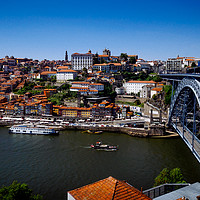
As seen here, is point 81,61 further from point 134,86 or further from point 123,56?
point 134,86

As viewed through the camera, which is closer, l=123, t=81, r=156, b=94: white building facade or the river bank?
the river bank

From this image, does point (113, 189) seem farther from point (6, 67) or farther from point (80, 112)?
point (6, 67)

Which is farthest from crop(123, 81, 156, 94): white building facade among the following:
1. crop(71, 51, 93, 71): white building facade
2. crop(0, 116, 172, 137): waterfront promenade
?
crop(71, 51, 93, 71): white building facade

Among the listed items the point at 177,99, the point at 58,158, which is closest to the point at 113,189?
the point at 58,158

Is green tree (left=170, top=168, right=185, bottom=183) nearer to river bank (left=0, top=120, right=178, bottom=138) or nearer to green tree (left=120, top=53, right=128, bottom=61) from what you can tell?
river bank (left=0, top=120, right=178, bottom=138)

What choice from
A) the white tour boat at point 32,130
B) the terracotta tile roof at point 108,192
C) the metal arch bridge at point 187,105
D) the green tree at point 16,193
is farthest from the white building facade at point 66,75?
the terracotta tile roof at point 108,192

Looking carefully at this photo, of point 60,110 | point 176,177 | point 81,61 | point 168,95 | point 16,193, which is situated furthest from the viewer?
point 81,61

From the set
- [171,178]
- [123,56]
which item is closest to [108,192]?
[171,178]

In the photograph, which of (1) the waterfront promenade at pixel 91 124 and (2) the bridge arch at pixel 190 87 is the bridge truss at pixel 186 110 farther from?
(1) the waterfront promenade at pixel 91 124
